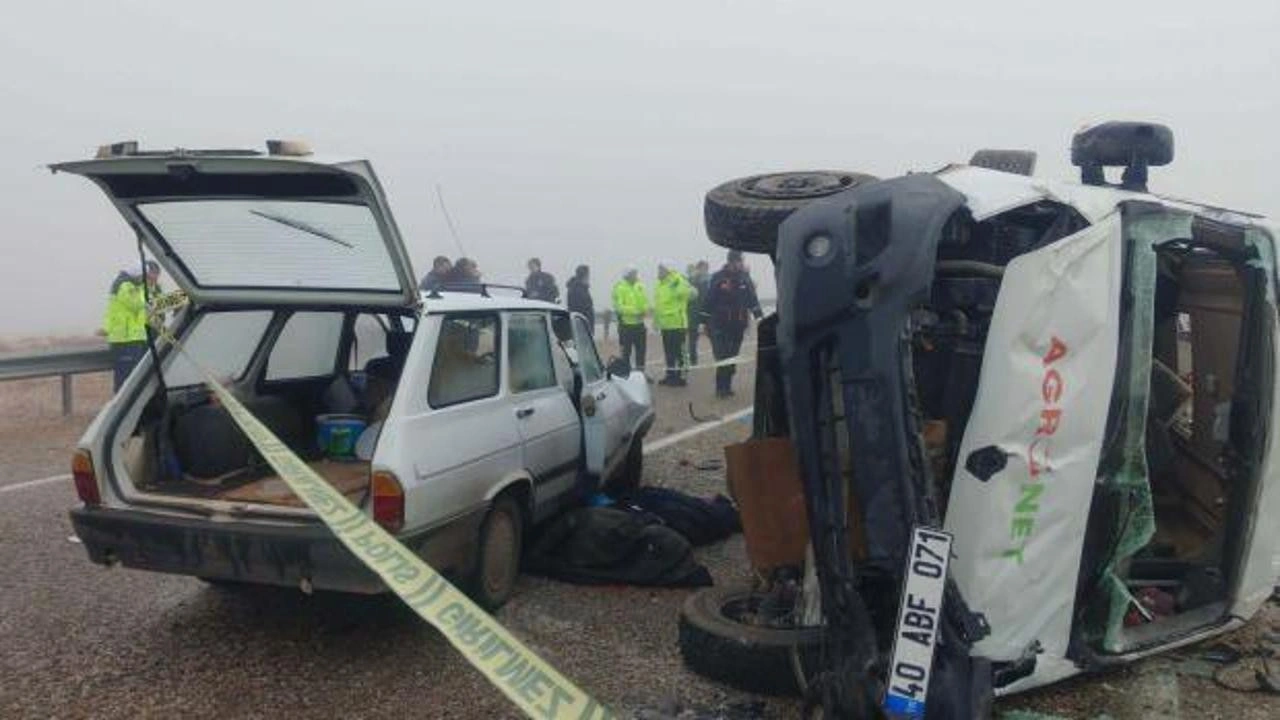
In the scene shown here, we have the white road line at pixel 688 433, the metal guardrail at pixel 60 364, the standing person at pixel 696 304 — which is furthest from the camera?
the standing person at pixel 696 304

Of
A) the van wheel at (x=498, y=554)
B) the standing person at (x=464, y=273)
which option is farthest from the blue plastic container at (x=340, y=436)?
the standing person at (x=464, y=273)

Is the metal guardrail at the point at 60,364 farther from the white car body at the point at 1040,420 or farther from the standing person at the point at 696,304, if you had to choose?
the white car body at the point at 1040,420

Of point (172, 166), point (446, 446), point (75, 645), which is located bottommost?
point (75, 645)

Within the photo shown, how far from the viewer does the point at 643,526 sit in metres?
5.49

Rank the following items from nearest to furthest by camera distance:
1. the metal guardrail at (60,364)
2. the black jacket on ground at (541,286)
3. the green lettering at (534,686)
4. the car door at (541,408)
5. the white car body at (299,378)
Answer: the green lettering at (534,686) < the white car body at (299,378) < the car door at (541,408) < the metal guardrail at (60,364) < the black jacket on ground at (541,286)

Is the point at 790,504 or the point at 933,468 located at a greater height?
the point at 933,468

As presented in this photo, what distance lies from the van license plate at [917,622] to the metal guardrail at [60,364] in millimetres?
9670

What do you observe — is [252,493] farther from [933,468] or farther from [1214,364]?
[1214,364]

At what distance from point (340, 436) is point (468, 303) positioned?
110cm

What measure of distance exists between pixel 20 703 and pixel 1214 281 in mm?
5650

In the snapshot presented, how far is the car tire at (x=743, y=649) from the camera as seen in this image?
3832mm

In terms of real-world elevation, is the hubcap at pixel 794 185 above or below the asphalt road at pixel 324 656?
above

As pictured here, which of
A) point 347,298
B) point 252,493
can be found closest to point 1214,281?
point 347,298

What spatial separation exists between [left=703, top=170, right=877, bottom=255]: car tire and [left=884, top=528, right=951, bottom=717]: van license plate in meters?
1.58
